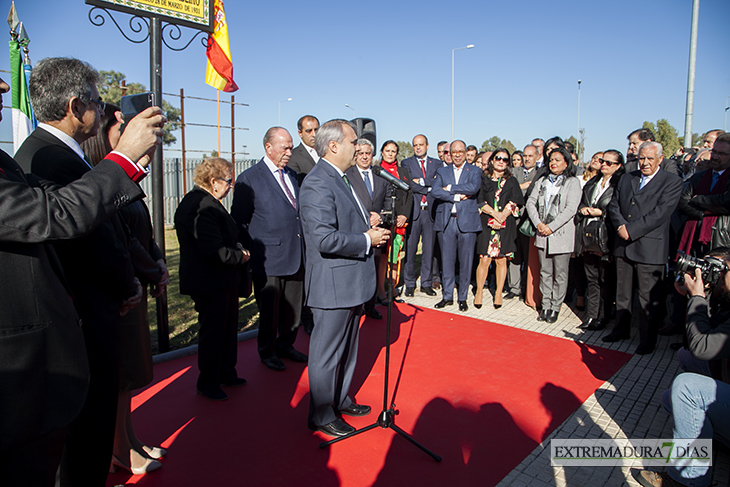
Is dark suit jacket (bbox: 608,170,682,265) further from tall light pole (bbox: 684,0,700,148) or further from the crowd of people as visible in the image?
tall light pole (bbox: 684,0,700,148)

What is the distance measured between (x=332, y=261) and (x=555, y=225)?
365 centimetres

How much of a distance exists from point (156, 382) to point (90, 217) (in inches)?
118

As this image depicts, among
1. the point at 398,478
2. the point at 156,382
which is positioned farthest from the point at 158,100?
the point at 398,478

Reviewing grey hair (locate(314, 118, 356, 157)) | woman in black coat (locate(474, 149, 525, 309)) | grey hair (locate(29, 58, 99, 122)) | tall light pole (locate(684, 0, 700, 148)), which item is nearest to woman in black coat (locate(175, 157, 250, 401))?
grey hair (locate(314, 118, 356, 157))

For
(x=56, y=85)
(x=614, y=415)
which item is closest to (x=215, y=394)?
(x=56, y=85)

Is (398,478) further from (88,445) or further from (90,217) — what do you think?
(90,217)

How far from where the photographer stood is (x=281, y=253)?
13.7 ft

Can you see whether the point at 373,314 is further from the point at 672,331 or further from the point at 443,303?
the point at 672,331

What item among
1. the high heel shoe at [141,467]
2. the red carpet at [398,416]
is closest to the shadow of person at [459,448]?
the red carpet at [398,416]

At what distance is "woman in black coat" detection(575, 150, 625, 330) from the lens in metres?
5.34

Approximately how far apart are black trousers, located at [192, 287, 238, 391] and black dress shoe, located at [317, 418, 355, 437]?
3.49 feet

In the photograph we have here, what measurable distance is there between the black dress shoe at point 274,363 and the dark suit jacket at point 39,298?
2714 millimetres

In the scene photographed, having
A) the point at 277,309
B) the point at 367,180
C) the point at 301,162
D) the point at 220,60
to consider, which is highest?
the point at 220,60

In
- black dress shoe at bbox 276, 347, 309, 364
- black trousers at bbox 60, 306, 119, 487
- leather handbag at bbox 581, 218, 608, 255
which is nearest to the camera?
black trousers at bbox 60, 306, 119, 487
